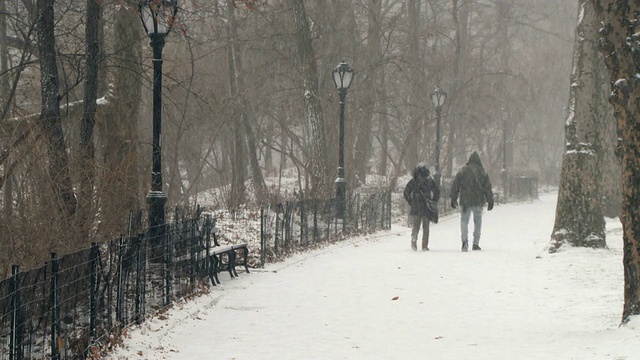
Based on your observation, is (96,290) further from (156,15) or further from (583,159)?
(583,159)

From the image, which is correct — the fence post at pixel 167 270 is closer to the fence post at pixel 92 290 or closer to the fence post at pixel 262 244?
the fence post at pixel 92 290

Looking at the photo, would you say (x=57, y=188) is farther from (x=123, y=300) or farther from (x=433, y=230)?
(x=433, y=230)

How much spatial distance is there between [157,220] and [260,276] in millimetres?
2590

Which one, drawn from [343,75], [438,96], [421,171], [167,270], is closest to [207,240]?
[167,270]

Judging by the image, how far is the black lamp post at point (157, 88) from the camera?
1146cm

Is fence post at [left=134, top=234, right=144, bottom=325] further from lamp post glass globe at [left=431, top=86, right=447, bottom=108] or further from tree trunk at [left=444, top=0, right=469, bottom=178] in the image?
tree trunk at [left=444, top=0, right=469, bottom=178]

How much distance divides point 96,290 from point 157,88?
170 inches

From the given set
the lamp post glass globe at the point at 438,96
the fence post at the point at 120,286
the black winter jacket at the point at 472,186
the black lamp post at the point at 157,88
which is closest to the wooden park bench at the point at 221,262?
the black lamp post at the point at 157,88

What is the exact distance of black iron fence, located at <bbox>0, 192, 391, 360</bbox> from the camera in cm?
655

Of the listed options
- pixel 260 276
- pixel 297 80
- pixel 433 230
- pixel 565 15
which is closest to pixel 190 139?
pixel 297 80

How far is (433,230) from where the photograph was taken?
2488cm

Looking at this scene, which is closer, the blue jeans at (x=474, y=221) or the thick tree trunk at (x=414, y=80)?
the blue jeans at (x=474, y=221)

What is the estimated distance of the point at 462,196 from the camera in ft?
57.8

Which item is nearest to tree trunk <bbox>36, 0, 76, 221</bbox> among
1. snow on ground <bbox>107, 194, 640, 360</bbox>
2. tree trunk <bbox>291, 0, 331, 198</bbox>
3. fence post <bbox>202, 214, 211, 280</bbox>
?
snow on ground <bbox>107, 194, 640, 360</bbox>
